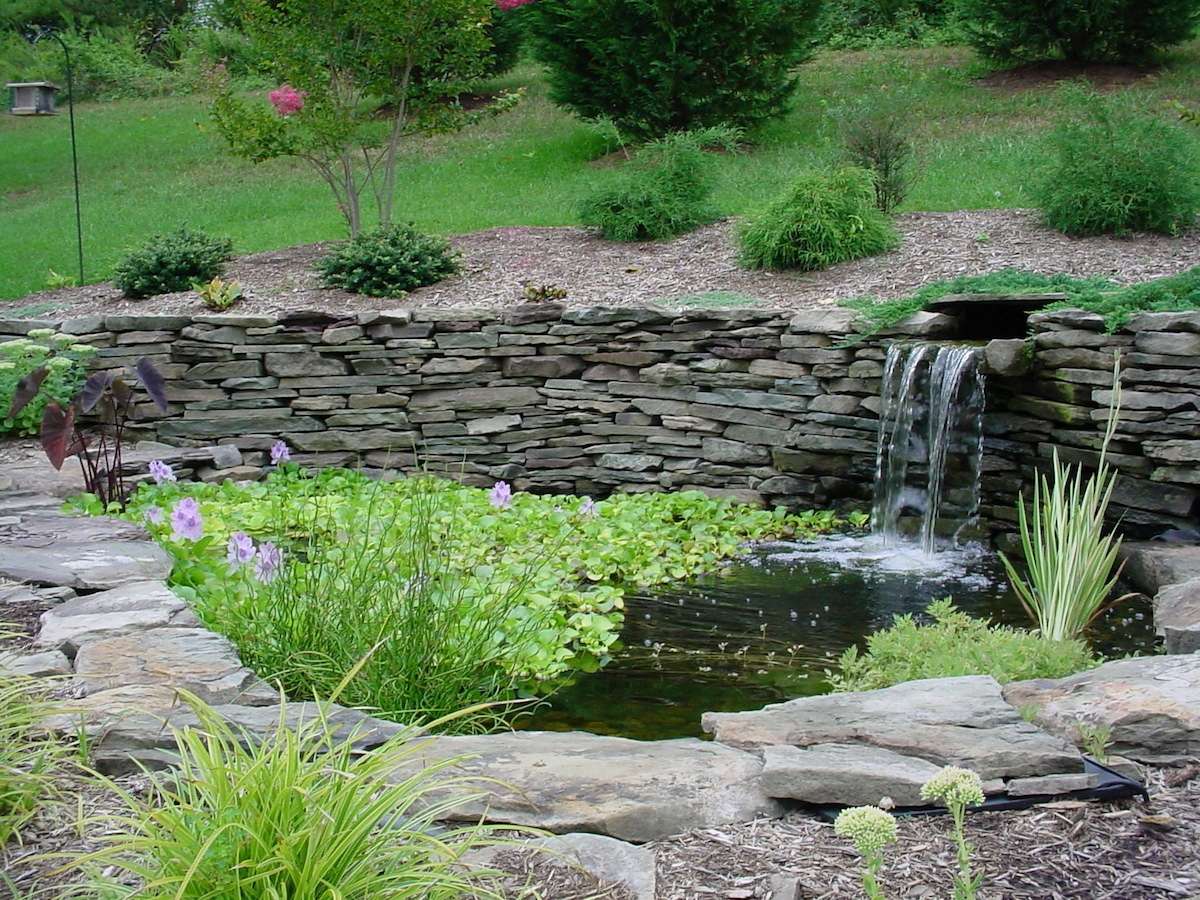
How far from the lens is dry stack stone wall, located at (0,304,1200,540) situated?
666cm

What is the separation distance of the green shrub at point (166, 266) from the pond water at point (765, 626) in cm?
449

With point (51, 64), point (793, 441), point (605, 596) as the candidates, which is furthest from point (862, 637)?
point (51, 64)

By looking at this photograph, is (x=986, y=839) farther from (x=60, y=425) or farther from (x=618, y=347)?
(x=618, y=347)

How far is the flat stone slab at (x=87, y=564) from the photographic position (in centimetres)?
376

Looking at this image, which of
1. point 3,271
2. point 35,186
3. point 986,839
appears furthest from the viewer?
point 35,186

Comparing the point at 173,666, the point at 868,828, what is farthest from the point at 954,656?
the point at 173,666

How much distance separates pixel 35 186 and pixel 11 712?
14387 millimetres

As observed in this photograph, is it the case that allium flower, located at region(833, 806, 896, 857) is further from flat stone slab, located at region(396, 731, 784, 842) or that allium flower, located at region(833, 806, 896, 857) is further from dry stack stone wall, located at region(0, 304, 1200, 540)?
dry stack stone wall, located at region(0, 304, 1200, 540)

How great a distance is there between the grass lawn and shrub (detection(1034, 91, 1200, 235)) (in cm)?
64

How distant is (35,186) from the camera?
49.2 feet

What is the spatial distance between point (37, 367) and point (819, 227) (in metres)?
4.68

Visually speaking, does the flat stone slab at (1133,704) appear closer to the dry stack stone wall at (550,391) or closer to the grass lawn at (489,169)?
the dry stack stone wall at (550,391)

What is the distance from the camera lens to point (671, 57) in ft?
37.6

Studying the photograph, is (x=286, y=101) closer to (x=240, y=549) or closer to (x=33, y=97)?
(x=33, y=97)
